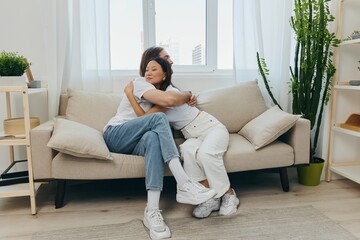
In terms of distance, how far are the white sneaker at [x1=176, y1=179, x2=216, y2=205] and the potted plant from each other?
37.2 inches

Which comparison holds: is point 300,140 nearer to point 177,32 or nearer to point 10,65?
point 177,32

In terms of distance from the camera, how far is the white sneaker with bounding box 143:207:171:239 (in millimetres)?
1668

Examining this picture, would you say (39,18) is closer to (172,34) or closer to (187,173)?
(172,34)

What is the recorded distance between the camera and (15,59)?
1966 millimetres

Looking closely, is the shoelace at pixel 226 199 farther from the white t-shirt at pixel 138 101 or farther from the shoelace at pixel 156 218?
the white t-shirt at pixel 138 101

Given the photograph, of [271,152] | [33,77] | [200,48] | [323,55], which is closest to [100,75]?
[33,77]

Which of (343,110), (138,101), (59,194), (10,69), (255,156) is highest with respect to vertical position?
(10,69)

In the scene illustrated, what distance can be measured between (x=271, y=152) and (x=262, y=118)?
27 centimetres

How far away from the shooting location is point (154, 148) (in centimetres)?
182

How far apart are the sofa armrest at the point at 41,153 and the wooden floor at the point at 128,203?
26 cm

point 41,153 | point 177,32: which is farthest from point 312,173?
point 41,153

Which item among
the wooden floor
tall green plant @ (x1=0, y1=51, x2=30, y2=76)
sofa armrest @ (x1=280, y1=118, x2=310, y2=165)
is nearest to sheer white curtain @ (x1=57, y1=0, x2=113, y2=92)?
tall green plant @ (x1=0, y1=51, x2=30, y2=76)

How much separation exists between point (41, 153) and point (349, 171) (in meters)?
2.11

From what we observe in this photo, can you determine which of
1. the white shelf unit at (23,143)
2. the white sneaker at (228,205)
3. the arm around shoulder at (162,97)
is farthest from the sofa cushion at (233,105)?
the white shelf unit at (23,143)
